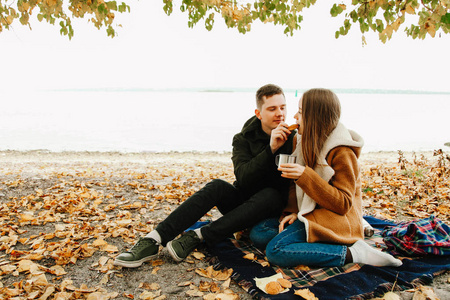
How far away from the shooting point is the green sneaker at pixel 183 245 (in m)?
2.72

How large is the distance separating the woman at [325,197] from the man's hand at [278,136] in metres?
0.15

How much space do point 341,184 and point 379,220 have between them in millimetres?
1510

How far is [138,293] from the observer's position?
7.59 ft

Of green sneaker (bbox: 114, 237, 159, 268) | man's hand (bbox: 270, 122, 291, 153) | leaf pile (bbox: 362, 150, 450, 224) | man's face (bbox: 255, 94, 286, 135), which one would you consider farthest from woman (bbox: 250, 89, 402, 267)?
leaf pile (bbox: 362, 150, 450, 224)

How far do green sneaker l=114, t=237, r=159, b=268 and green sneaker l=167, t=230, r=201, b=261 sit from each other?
140 mm

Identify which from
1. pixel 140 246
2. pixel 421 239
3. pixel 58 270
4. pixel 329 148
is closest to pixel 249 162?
pixel 329 148

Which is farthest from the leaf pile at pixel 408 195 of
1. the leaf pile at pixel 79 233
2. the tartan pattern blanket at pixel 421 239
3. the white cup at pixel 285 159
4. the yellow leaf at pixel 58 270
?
the yellow leaf at pixel 58 270

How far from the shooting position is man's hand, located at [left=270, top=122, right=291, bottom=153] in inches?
108

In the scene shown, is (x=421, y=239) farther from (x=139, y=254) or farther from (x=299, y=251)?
(x=139, y=254)

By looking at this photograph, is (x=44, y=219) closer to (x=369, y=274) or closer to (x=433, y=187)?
(x=369, y=274)

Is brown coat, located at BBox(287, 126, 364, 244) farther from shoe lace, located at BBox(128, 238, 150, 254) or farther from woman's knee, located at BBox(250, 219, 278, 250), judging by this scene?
shoe lace, located at BBox(128, 238, 150, 254)

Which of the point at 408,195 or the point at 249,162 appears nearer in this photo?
the point at 249,162

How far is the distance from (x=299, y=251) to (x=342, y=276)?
36 centimetres

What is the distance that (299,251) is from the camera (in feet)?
8.30
